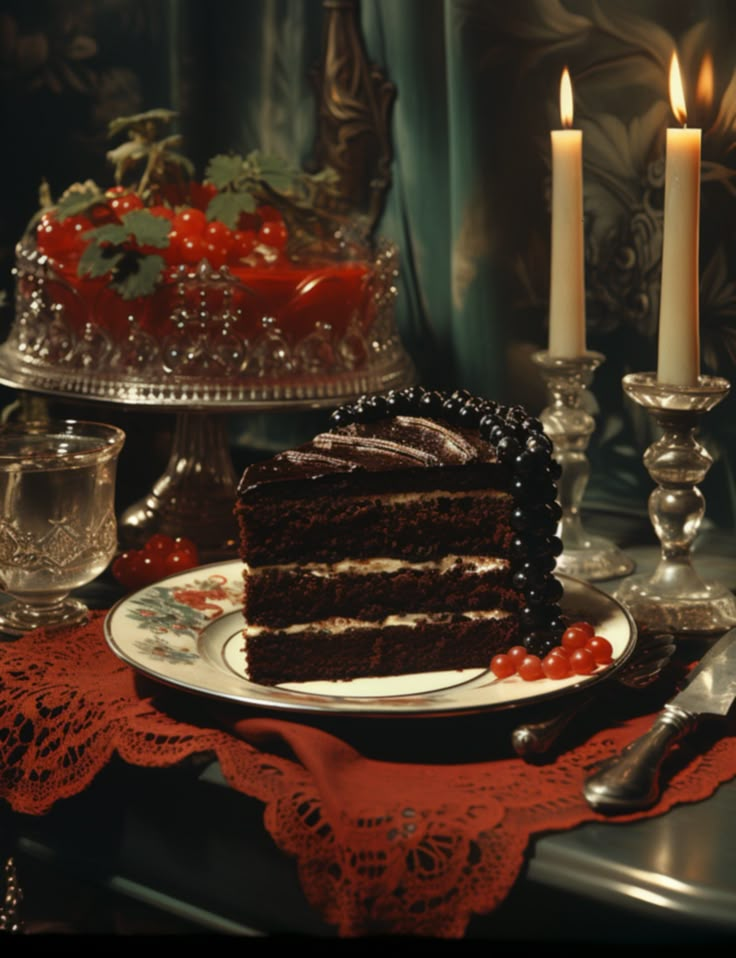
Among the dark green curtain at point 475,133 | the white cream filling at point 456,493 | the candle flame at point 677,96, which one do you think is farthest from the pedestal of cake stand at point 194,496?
the candle flame at point 677,96

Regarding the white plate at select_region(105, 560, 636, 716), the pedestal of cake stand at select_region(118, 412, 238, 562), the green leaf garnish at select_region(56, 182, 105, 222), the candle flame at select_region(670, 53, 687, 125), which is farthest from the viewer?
the pedestal of cake stand at select_region(118, 412, 238, 562)

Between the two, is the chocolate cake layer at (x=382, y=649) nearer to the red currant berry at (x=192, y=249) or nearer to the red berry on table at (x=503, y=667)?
the red berry on table at (x=503, y=667)

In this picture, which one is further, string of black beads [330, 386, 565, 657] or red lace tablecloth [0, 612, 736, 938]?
string of black beads [330, 386, 565, 657]

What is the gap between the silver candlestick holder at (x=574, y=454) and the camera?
157 cm

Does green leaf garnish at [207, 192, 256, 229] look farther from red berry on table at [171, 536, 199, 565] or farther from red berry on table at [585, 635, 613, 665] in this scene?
red berry on table at [585, 635, 613, 665]

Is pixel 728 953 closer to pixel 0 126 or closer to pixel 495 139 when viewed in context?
pixel 495 139

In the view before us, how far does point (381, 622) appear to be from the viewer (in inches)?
50.4

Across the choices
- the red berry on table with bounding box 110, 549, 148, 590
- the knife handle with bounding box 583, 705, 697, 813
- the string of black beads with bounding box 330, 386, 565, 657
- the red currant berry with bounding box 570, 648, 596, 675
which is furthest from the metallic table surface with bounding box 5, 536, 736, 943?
the red berry on table with bounding box 110, 549, 148, 590

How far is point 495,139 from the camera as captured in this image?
179 centimetres

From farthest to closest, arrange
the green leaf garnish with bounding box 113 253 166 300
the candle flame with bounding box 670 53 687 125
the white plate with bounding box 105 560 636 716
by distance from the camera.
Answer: the green leaf garnish with bounding box 113 253 166 300, the candle flame with bounding box 670 53 687 125, the white plate with bounding box 105 560 636 716

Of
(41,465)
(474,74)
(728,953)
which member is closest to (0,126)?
(474,74)

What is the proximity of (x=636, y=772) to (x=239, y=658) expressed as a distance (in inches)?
17.0

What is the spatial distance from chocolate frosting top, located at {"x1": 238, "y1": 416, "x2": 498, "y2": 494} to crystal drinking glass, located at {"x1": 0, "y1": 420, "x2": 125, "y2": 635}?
0.74 ft

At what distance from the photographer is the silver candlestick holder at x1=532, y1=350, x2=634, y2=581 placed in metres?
1.57
